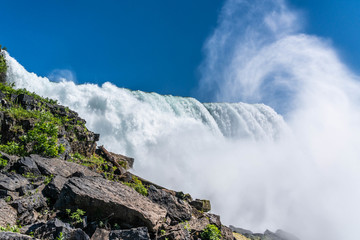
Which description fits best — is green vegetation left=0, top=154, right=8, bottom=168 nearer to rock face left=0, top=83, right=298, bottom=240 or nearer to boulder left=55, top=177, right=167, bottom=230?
rock face left=0, top=83, right=298, bottom=240

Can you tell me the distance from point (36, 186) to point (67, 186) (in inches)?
58.3

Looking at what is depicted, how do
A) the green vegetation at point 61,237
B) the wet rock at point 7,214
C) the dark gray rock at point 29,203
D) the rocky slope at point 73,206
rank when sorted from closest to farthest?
the green vegetation at point 61,237
the wet rock at point 7,214
the rocky slope at point 73,206
the dark gray rock at point 29,203

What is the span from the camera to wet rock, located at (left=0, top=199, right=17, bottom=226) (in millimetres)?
4544

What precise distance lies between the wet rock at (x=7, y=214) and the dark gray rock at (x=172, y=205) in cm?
369

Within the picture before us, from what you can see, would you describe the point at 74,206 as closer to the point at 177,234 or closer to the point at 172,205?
the point at 177,234

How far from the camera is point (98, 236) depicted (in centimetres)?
493

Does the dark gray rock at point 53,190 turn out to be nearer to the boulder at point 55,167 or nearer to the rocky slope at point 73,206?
the rocky slope at point 73,206

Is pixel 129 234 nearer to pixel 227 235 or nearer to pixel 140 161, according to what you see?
pixel 227 235

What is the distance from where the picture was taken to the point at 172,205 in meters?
7.60

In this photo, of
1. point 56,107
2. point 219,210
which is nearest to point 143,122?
point 219,210

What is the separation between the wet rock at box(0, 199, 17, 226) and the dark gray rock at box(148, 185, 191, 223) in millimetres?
3692

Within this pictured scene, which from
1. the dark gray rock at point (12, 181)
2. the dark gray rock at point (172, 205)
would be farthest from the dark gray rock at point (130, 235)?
the dark gray rock at point (12, 181)

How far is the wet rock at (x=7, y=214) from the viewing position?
454 centimetres

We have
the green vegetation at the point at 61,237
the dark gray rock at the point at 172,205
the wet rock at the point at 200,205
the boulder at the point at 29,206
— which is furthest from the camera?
the wet rock at the point at 200,205
